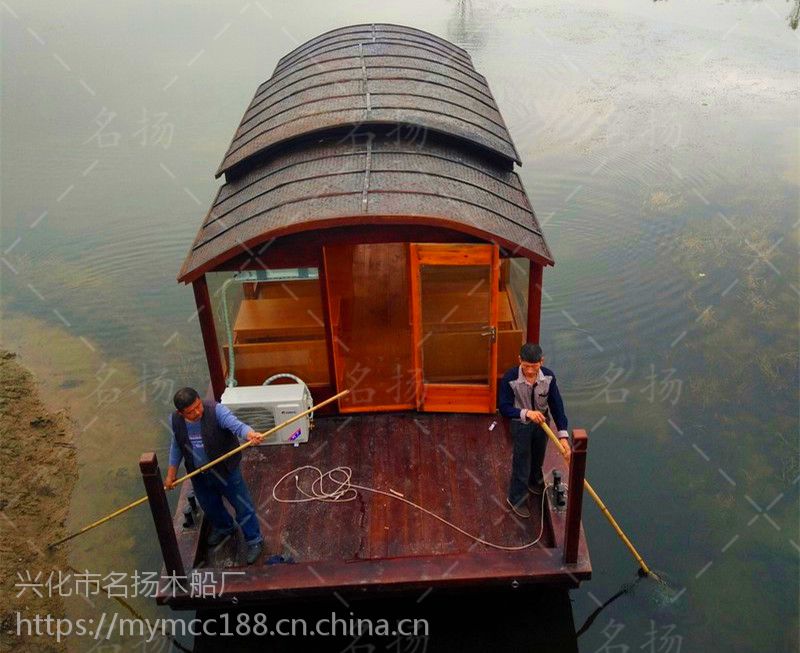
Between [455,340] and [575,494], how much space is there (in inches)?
88.3

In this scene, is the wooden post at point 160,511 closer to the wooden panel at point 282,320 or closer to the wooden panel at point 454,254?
the wooden panel at point 282,320

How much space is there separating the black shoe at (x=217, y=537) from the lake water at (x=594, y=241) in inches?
55.3

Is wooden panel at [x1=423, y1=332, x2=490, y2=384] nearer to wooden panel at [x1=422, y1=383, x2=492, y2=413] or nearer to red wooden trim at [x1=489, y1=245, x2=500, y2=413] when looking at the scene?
wooden panel at [x1=422, y1=383, x2=492, y2=413]

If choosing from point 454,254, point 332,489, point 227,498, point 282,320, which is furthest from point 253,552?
point 454,254

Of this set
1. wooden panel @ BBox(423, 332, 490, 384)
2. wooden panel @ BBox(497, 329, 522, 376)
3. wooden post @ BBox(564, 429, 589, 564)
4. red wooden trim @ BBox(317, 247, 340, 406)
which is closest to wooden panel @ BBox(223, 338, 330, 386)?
red wooden trim @ BBox(317, 247, 340, 406)

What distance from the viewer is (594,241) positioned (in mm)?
11617

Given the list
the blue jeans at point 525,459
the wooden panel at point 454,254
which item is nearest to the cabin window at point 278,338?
the wooden panel at point 454,254

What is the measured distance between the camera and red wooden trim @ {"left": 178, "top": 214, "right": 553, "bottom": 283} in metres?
5.72

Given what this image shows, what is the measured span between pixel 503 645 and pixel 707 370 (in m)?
4.94

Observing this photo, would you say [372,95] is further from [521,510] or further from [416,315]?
[521,510]

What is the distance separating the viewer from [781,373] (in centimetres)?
879

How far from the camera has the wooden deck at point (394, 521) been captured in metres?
5.18

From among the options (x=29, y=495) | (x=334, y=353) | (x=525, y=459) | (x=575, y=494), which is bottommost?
(x=29, y=495)

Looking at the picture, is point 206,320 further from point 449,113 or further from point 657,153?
point 657,153
